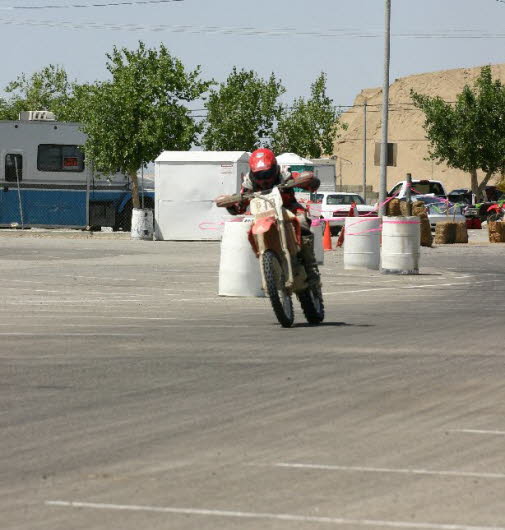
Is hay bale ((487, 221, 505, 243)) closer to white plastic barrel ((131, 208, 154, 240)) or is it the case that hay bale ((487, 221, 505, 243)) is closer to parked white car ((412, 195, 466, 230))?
parked white car ((412, 195, 466, 230))

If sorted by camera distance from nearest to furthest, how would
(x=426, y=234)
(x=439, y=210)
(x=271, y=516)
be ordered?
(x=271, y=516) < (x=426, y=234) < (x=439, y=210)

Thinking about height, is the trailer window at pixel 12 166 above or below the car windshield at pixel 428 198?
above

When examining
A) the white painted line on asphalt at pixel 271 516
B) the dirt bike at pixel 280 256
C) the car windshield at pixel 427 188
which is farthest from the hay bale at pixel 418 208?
the white painted line on asphalt at pixel 271 516

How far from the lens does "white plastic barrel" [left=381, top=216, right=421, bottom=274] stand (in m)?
26.8

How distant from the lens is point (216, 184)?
44.2m

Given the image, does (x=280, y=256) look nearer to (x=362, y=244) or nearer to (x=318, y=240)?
(x=362, y=244)

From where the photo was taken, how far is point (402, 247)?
2680 centimetres

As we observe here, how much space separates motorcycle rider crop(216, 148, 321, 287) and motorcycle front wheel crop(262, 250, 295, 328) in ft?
1.52

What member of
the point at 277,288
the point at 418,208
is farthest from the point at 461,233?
the point at 277,288

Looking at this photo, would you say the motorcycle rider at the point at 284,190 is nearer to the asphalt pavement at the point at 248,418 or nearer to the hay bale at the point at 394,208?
the asphalt pavement at the point at 248,418

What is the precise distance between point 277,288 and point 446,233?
2969 centimetres

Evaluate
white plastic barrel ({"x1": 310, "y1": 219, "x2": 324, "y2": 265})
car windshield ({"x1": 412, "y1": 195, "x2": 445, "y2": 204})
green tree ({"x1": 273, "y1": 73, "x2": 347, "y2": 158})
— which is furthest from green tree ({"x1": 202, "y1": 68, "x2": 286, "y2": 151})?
white plastic barrel ({"x1": 310, "y1": 219, "x2": 324, "y2": 265})

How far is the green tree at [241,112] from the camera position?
83875 mm

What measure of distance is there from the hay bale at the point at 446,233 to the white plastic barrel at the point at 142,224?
27.7 feet
